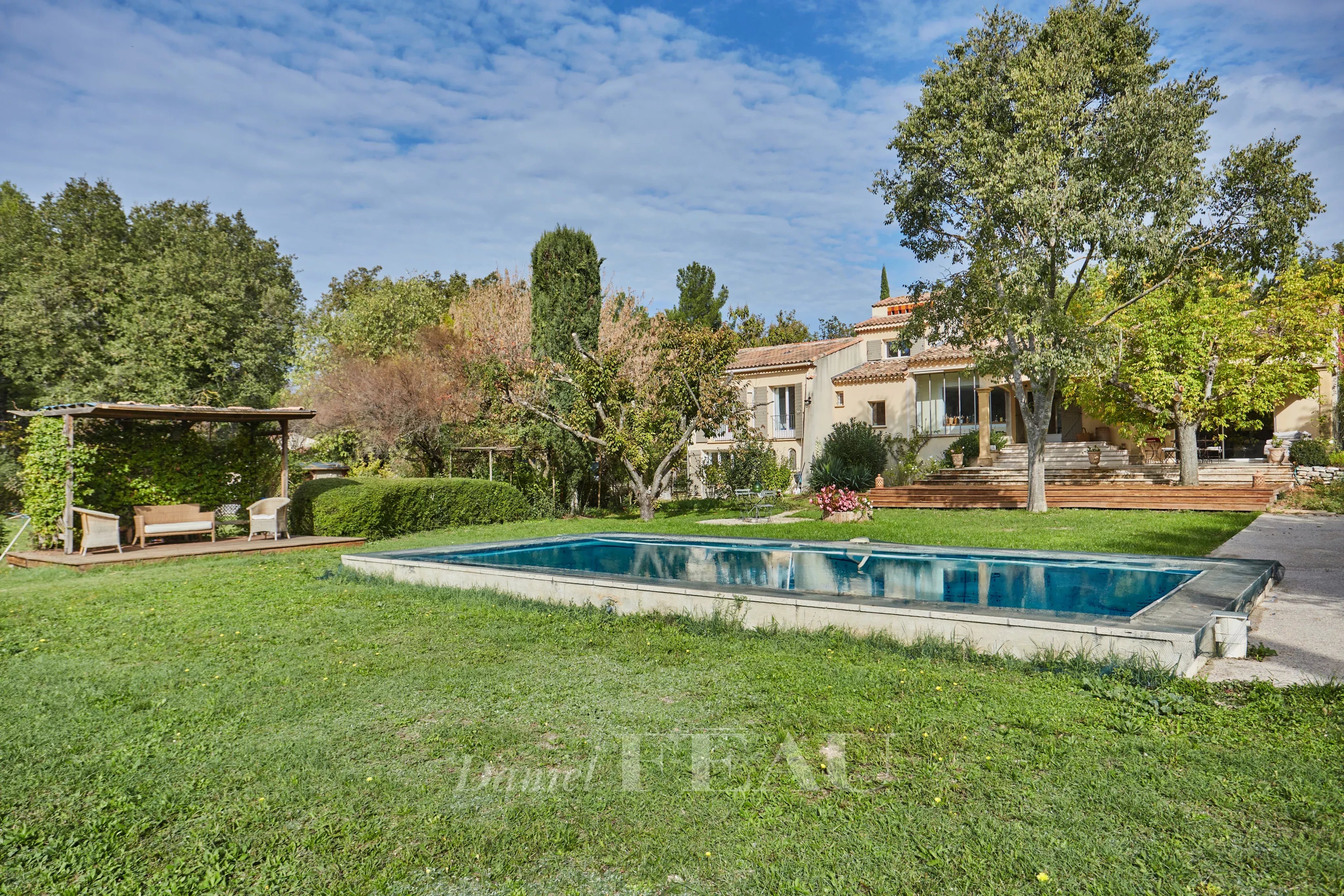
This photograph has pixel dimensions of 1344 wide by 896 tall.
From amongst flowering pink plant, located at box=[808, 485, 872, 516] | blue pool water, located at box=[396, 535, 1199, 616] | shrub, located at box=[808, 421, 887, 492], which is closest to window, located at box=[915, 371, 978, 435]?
shrub, located at box=[808, 421, 887, 492]

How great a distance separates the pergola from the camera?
13094 millimetres

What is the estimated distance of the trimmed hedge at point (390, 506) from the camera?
16281 mm

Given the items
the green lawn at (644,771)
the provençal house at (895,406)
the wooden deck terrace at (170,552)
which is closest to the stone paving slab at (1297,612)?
the green lawn at (644,771)

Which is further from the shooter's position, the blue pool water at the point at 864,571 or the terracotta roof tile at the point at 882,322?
the terracotta roof tile at the point at 882,322

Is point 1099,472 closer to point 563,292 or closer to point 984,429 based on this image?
point 984,429

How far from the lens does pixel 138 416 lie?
14.1 meters

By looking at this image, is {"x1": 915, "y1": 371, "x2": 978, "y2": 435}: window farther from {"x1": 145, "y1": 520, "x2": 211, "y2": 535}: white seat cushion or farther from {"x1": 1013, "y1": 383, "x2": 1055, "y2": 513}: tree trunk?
{"x1": 145, "y1": 520, "x2": 211, "y2": 535}: white seat cushion

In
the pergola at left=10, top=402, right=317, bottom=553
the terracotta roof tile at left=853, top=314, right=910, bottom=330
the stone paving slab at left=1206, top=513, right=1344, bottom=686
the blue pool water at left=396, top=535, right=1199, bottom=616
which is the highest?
the terracotta roof tile at left=853, top=314, right=910, bottom=330

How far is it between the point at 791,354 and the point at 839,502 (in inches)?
655

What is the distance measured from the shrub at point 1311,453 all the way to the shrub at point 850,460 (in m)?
11.8

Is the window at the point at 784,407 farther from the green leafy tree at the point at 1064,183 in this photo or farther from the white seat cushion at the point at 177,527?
the white seat cushion at the point at 177,527

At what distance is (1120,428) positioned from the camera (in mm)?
24672

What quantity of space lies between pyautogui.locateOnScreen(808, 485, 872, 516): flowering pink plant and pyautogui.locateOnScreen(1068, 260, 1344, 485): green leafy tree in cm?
821

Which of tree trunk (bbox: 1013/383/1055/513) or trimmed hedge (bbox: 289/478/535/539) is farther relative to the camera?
tree trunk (bbox: 1013/383/1055/513)
